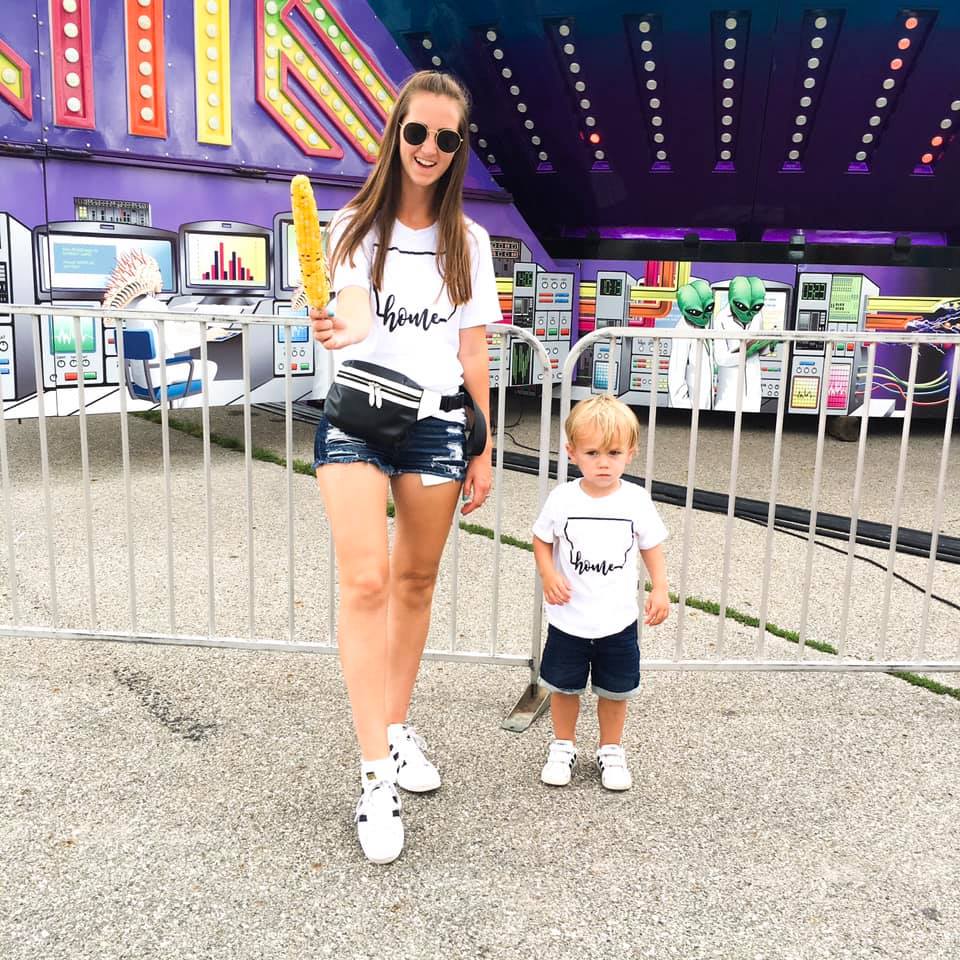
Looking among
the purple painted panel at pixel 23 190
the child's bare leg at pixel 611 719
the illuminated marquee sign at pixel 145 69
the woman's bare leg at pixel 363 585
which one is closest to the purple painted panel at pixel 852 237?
the illuminated marquee sign at pixel 145 69

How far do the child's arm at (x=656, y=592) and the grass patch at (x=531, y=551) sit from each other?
88cm

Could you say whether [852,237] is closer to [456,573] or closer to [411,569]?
[456,573]

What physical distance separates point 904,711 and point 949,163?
5444 millimetres

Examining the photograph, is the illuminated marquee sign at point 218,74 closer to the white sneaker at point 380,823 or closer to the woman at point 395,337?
the woman at point 395,337

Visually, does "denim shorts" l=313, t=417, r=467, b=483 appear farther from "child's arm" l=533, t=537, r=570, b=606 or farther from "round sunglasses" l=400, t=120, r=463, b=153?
"round sunglasses" l=400, t=120, r=463, b=153

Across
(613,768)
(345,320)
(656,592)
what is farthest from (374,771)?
(345,320)

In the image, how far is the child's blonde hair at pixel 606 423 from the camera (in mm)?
2643

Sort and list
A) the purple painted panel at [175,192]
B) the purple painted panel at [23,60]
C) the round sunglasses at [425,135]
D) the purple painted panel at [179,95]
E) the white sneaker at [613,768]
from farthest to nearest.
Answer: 1. the purple painted panel at [175,192]
2. the purple painted panel at [179,95]
3. the purple painted panel at [23,60]
4. the white sneaker at [613,768]
5. the round sunglasses at [425,135]

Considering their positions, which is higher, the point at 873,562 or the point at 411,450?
the point at 411,450

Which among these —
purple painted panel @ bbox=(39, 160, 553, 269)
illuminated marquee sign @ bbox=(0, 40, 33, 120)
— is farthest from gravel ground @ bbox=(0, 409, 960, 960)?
illuminated marquee sign @ bbox=(0, 40, 33, 120)

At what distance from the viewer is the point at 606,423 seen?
2.64 metres

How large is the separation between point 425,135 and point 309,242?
1.68 feet

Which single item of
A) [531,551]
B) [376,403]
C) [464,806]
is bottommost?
[464,806]

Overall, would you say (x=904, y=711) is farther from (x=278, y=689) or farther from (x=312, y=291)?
(x=312, y=291)
